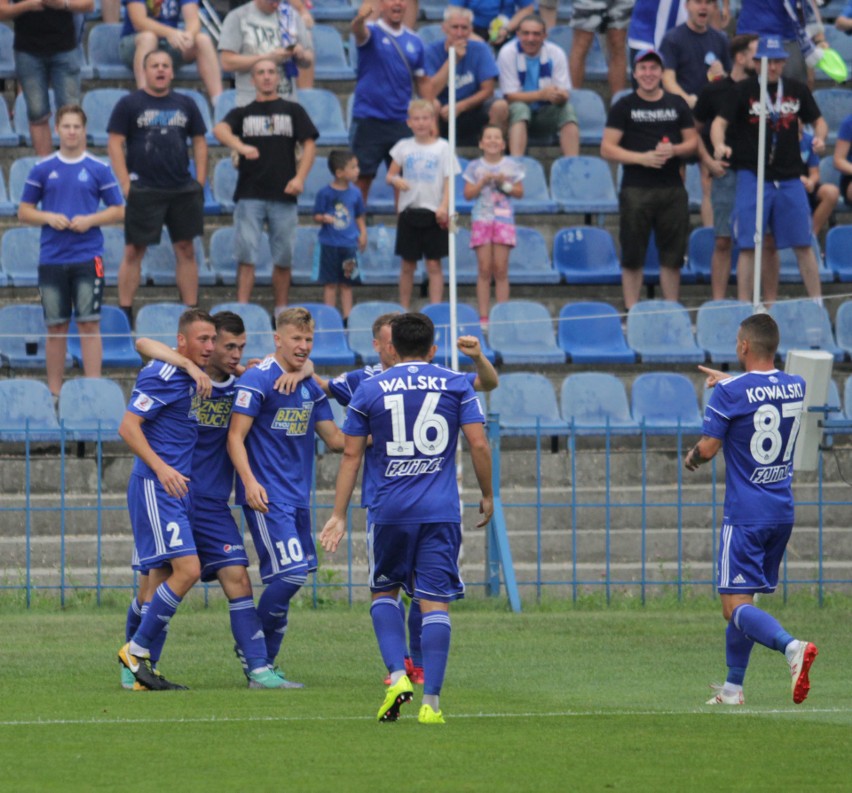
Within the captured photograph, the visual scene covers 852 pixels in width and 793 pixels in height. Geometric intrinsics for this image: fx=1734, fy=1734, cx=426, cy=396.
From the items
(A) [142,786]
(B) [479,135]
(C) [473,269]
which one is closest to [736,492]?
(A) [142,786]

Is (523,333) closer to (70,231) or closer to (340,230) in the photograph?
(340,230)

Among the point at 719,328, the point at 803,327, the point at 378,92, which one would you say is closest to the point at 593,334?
the point at 719,328

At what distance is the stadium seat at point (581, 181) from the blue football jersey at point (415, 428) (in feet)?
32.6

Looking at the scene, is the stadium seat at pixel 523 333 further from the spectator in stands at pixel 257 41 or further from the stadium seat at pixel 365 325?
the spectator in stands at pixel 257 41

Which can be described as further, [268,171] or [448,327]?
[268,171]

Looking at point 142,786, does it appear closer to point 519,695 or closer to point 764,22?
point 519,695

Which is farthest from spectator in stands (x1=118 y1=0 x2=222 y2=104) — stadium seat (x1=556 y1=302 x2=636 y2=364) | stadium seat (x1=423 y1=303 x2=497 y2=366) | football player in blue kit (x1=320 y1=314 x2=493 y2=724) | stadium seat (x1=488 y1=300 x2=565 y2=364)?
football player in blue kit (x1=320 y1=314 x2=493 y2=724)

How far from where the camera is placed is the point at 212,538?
9.45 metres

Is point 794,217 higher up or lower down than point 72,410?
higher up

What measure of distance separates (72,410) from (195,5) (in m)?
5.26

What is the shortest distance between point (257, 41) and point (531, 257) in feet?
11.1

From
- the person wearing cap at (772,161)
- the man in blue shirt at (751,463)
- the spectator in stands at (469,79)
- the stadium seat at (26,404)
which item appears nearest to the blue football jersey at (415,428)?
the man in blue shirt at (751,463)

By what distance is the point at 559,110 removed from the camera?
59.1 ft

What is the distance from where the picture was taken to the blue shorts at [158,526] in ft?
30.1
